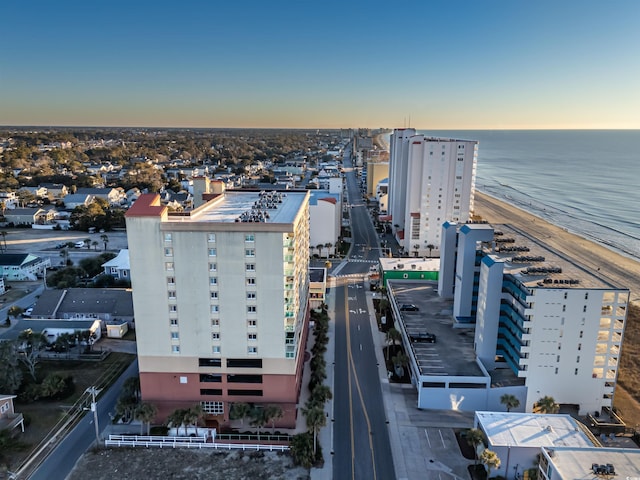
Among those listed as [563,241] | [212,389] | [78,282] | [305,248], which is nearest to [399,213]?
[563,241]

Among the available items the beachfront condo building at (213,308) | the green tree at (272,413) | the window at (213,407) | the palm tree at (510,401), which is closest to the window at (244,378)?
the beachfront condo building at (213,308)

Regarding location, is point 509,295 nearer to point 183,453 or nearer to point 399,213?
point 183,453

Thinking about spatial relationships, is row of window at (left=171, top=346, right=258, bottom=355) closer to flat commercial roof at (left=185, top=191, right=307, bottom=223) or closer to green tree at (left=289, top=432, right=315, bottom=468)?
green tree at (left=289, top=432, right=315, bottom=468)

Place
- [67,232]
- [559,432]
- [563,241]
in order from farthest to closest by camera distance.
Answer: [67,232]
[563,241]
[559,432]

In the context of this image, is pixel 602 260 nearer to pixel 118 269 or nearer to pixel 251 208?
pixel 251 208

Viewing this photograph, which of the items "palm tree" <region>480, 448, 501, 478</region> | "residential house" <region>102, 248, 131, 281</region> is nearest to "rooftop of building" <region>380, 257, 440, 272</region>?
"residential house" <region>102, 248, 131, 281</region>

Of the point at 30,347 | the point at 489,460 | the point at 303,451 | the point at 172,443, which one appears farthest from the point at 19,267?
the point at 489,460

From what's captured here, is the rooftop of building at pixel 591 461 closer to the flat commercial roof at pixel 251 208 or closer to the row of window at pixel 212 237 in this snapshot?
the row of window at pixel 212 237
